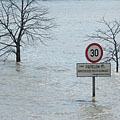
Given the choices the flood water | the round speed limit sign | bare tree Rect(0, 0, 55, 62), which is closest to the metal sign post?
the round speed limit sign

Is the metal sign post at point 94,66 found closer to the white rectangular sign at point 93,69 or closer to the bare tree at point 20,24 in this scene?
the white rectangular sign at point 93,69

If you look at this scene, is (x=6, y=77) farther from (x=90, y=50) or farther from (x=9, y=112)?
(x=9, y=112)

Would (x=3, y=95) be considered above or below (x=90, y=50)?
below

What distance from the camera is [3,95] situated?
12812 mm

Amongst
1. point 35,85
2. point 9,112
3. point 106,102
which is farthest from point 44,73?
point 9,112

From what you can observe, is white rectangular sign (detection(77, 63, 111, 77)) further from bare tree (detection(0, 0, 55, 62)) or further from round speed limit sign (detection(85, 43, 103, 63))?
bare tree (detection(0, 0, 55, 62))

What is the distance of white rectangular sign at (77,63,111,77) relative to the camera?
11625mm

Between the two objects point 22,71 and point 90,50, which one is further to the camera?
point 22,71

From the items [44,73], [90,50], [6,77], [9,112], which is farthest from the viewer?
[44,73]

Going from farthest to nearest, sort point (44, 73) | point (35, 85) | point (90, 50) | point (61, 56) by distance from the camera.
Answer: point (61, 56)
point (44, 73)
point (35, 85)
point (90, 50)

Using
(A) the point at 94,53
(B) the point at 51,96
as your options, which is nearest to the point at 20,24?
(B) the point at 51,96

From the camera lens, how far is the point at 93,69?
38.3 ft

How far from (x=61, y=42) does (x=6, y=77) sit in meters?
25.0

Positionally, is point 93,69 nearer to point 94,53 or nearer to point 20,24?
point 94,53
